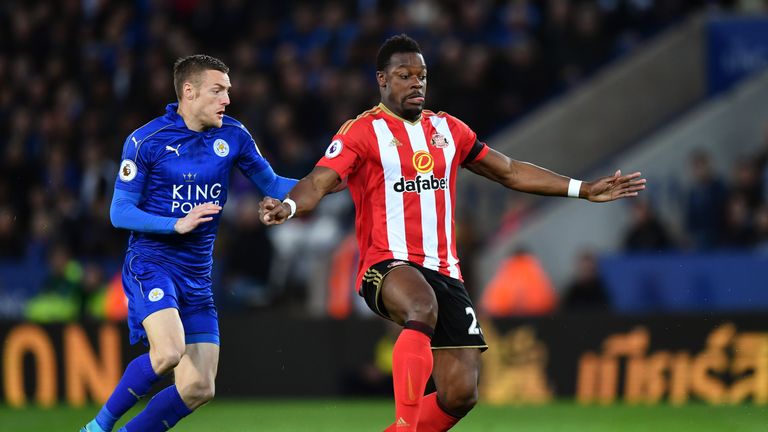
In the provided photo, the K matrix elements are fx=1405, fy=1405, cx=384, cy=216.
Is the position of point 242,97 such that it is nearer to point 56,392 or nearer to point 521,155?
point 521,155

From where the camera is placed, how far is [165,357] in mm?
7488

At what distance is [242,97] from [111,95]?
1.88 metres

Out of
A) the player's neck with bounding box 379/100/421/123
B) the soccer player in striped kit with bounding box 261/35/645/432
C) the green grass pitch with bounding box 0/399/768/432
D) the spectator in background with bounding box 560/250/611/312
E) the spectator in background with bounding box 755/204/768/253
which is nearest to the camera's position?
the soccer player in striped kit with bounding box 261/35/645/432

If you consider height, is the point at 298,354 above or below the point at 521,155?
below

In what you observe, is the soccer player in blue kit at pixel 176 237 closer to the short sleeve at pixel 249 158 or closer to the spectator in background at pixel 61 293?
the short sleeve at pixel 249 158

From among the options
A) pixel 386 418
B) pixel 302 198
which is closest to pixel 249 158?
pixel 302 198

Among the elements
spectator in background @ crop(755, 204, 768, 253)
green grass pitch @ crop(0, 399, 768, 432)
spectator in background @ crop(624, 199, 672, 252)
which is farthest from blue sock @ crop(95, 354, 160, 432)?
spectator in background @ crop(755, 204, 768, 253)

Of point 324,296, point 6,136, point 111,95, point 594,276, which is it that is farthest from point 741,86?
point 6,136

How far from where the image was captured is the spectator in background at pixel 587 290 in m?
14.4

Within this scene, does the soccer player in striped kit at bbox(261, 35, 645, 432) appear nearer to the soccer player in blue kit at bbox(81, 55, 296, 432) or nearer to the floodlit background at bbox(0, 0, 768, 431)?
the soccer player in blue kit at bbox(81, 55, 296, 432)

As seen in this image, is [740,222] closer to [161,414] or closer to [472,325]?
[472,325]

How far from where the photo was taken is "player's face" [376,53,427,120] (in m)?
7.58

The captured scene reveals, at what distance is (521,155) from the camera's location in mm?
16891

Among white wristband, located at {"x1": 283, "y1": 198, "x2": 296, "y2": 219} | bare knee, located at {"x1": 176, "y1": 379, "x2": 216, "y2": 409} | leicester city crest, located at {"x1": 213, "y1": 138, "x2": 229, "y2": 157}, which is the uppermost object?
leicester city crest, located at {"x1": 213, "y1": 138, "x2": 229, "y2": 157}
